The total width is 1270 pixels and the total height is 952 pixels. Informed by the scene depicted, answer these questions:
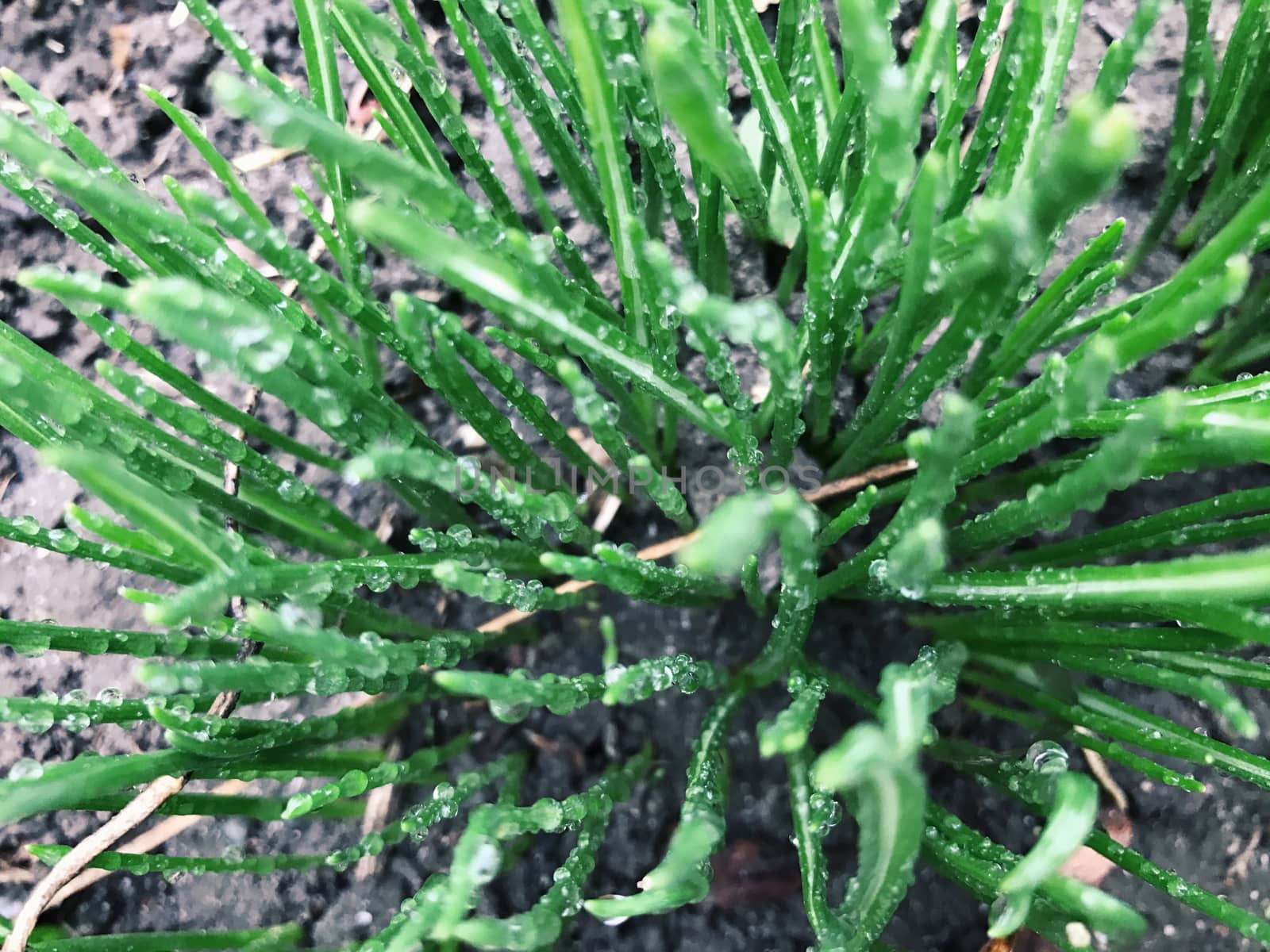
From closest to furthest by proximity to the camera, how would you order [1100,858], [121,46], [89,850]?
[89,850] < [1100,858] < [121,46]

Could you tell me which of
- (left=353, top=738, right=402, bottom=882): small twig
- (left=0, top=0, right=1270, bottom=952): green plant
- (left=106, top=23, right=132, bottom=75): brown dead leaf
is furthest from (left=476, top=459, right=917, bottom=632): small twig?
(left=106, top=23, right=132, bottom=75): brown dead leaf

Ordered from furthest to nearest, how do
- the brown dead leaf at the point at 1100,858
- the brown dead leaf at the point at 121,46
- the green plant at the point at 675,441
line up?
the brown dead leaf at the point at 121,46 < the brown dead leaf at the point at 1100,858 < the green plant at the point at 675,441

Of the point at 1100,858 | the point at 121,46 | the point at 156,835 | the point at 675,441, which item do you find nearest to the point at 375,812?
the point at 156,835

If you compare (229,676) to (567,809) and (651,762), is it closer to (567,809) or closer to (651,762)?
(567,809)

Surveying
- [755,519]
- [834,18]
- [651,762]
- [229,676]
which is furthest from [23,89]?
[834,18]

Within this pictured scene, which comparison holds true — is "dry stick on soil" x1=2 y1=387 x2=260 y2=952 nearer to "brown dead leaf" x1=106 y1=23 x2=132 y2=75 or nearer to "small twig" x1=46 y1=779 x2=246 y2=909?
"small twig" x1=46 y1=779 x2=246 y2=909

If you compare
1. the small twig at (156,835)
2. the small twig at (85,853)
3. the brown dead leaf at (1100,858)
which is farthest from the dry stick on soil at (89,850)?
the brown dead leaf at (1100,858)

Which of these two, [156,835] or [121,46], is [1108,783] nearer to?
[156,835]

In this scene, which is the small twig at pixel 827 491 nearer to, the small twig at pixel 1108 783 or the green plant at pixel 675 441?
the green plant at pixel 675 441
